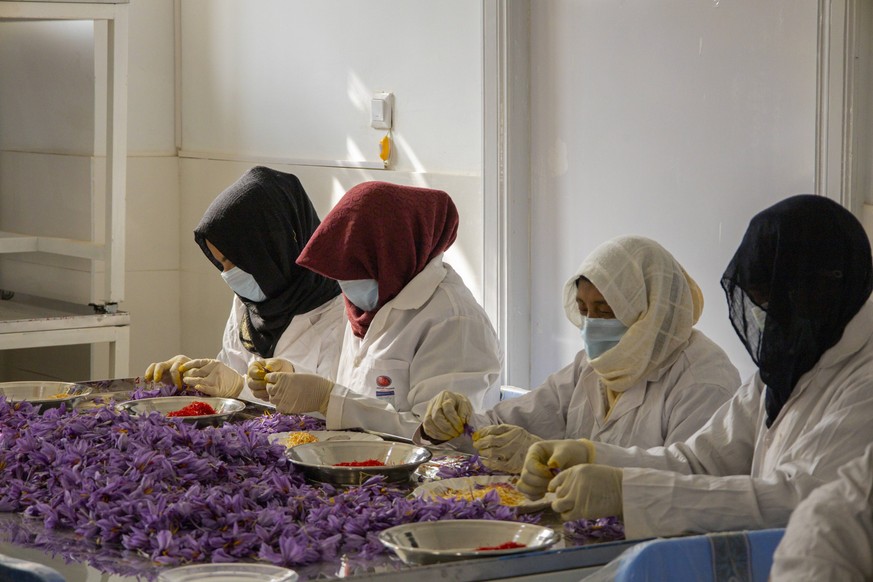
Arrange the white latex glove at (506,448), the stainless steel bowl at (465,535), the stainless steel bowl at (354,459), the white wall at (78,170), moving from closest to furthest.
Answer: the stainless steel bowl at (465,535)
the stainless steel bowl at (354,459)
the white latex glove at (506,448)
the white wall at (78,170)

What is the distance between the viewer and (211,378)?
3.17 meters

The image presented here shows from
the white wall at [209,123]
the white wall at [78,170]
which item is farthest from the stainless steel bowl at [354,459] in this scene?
the white wall at [78,170]

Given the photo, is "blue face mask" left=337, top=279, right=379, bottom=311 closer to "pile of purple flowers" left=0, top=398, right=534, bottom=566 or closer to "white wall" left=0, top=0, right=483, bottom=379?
"pile of purple flowers" left=0, top=398, right=534, bottom=566

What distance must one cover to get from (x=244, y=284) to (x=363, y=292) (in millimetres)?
543

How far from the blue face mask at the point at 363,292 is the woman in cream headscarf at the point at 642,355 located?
1.95 feet

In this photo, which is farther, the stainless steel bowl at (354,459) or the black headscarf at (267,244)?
the black headscarf at (267,244)

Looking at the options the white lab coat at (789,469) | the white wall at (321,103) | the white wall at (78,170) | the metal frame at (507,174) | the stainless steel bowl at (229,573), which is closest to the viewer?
the stainless steel bowl at (229,573)

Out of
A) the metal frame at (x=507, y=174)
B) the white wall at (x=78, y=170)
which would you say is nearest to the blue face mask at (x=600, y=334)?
the metal frame at (x=507, y=174)

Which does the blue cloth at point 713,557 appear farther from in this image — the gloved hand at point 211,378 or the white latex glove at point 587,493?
the gloved hand at point 211,378

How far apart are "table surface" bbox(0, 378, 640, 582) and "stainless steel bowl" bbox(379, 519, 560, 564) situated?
2 cm

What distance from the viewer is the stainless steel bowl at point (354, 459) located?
215cm

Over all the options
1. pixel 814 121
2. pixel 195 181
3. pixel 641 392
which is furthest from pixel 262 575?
pixel 195 181

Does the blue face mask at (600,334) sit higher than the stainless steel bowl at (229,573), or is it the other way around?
the blue face mask at (600,334)

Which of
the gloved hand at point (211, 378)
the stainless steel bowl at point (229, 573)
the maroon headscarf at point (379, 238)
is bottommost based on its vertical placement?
the stainless steel bowl at point (229, 573)
